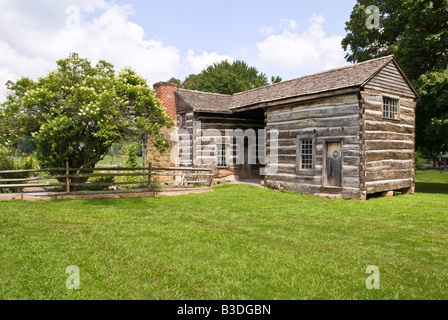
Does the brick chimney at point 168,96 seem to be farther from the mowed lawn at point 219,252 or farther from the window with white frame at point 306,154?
the mowed lawn at point 219,252

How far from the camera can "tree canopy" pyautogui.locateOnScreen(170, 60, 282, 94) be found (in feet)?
148

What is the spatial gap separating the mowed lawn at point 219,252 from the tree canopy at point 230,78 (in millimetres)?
36005

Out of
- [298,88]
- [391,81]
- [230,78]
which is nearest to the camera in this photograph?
[391,81]

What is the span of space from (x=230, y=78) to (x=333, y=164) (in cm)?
3291

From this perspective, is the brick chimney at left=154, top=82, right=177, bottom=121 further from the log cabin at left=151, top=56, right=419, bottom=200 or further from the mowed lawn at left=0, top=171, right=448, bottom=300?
the mowed lawn at left=0, top=171, right=448, bottom=300

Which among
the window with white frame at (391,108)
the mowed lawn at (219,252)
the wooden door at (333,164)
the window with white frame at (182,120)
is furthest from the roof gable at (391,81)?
the window with white frame at (182,120)

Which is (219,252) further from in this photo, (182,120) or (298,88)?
(182,120)

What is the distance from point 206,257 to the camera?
5883 mm

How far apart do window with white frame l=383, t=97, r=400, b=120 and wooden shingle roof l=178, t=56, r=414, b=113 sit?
5.56ft

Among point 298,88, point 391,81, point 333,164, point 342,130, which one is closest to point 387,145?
point 342,130

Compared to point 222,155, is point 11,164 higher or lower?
lower

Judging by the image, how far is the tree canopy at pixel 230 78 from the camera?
45.0 m

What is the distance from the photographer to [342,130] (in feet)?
45.1
